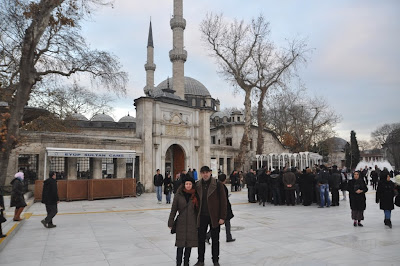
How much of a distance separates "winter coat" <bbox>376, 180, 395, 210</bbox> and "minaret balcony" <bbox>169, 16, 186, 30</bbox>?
33.2 meters

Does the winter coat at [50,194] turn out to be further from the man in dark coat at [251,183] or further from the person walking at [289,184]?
the person walking at [289,184]

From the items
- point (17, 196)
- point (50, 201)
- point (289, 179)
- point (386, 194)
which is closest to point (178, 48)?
point (289, 179)

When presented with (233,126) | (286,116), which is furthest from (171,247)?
(286,116)

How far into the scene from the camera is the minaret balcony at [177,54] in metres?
38.4

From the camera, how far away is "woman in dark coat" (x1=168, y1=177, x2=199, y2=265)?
4.75 m

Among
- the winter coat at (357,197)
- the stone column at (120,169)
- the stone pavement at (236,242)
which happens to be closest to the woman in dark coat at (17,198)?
the stone pavement at (236,242)

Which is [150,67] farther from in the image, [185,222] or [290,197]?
[185,222]

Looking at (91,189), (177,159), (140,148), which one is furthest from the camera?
(177,159)

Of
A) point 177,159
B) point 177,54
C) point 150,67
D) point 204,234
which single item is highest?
point 150,67

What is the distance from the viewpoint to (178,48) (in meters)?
38.5

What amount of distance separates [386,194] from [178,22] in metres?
33.5

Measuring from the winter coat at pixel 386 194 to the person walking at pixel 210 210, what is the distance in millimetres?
5507

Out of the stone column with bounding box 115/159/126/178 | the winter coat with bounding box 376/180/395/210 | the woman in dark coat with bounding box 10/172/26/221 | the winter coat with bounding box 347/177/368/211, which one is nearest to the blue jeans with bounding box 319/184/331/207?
the winter coat with bounding box 347/177/368/211

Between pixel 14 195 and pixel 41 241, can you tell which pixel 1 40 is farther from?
pixel 41 241
